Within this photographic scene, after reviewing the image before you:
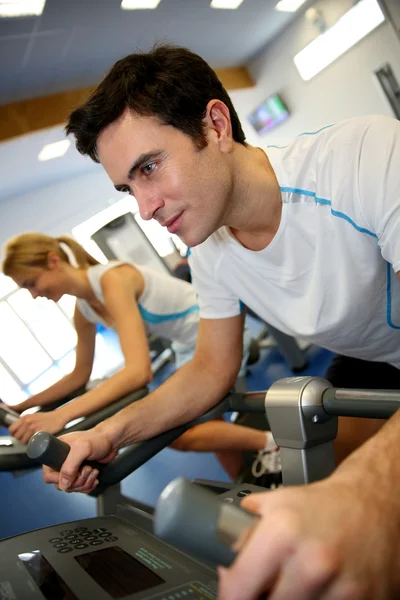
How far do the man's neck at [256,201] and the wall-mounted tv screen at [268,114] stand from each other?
1161 mm

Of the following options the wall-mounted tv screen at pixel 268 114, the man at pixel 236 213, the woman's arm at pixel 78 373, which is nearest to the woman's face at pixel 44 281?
the woman's arm at pixel 78 373

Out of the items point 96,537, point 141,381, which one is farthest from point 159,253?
point 96,537

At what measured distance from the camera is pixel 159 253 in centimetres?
359

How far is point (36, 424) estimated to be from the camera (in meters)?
1.44

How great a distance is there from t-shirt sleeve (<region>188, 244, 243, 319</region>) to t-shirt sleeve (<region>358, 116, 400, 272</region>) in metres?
0.46

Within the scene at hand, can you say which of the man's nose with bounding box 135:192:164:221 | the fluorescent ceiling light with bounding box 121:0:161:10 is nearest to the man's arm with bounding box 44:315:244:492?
the man's nose with bounding box 135:192:164:221

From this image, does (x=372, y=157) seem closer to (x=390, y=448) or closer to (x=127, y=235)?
(x=390, y=448)

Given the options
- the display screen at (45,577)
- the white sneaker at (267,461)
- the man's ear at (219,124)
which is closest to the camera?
the display screen at (45,577)

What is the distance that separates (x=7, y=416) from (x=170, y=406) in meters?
0.66

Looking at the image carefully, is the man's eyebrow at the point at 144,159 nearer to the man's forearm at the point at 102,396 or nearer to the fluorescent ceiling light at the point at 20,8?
the man's forearm at the point at 102,396

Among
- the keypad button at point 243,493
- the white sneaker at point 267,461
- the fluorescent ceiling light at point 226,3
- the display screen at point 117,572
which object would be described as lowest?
the white sneaker at point 267,461

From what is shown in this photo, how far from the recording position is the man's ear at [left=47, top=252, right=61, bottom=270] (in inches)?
73.4

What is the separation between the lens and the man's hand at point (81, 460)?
100 centimetres

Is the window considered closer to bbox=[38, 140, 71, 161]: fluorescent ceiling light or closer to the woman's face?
the woman's face
